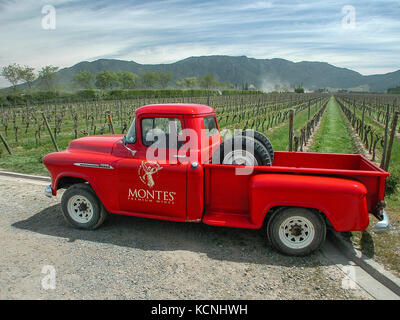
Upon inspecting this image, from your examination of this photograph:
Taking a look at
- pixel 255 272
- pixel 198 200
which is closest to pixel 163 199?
pixel 198 200

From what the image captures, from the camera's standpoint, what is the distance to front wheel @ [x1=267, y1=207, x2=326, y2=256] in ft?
13.5

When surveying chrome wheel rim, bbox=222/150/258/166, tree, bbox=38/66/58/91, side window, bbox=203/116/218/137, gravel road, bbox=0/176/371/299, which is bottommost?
gravel road, bbox=0/176/371/299

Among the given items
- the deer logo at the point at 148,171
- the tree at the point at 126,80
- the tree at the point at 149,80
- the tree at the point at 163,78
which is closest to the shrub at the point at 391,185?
the deer logo at the point at 148,171

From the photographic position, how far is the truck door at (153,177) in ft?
14.7

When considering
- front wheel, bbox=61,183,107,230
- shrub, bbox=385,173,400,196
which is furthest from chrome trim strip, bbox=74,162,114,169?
shrub, bbox=385,173,400,196

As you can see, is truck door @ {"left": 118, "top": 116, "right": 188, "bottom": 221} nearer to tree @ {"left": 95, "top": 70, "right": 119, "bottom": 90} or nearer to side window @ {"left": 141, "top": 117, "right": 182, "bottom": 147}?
side window @ {"left": 141, "top": 117, "right": 182, "bottom": 147}

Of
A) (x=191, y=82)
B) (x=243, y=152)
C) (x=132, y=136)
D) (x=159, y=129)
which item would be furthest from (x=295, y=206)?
(x=191, y=82)

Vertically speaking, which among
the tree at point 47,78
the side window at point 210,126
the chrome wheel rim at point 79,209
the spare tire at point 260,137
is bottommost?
the chrome wheel rim at point 79,209

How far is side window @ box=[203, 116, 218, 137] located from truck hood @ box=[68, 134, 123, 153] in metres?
1.51

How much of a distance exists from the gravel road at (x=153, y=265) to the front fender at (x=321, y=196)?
684 mm

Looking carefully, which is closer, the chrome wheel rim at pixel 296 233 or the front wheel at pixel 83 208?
the chrome wheel rim at pixel 296 233

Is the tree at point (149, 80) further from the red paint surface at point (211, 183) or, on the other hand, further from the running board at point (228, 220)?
the running board at point (228, 220)

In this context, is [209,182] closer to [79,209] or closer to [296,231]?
[296,231]
